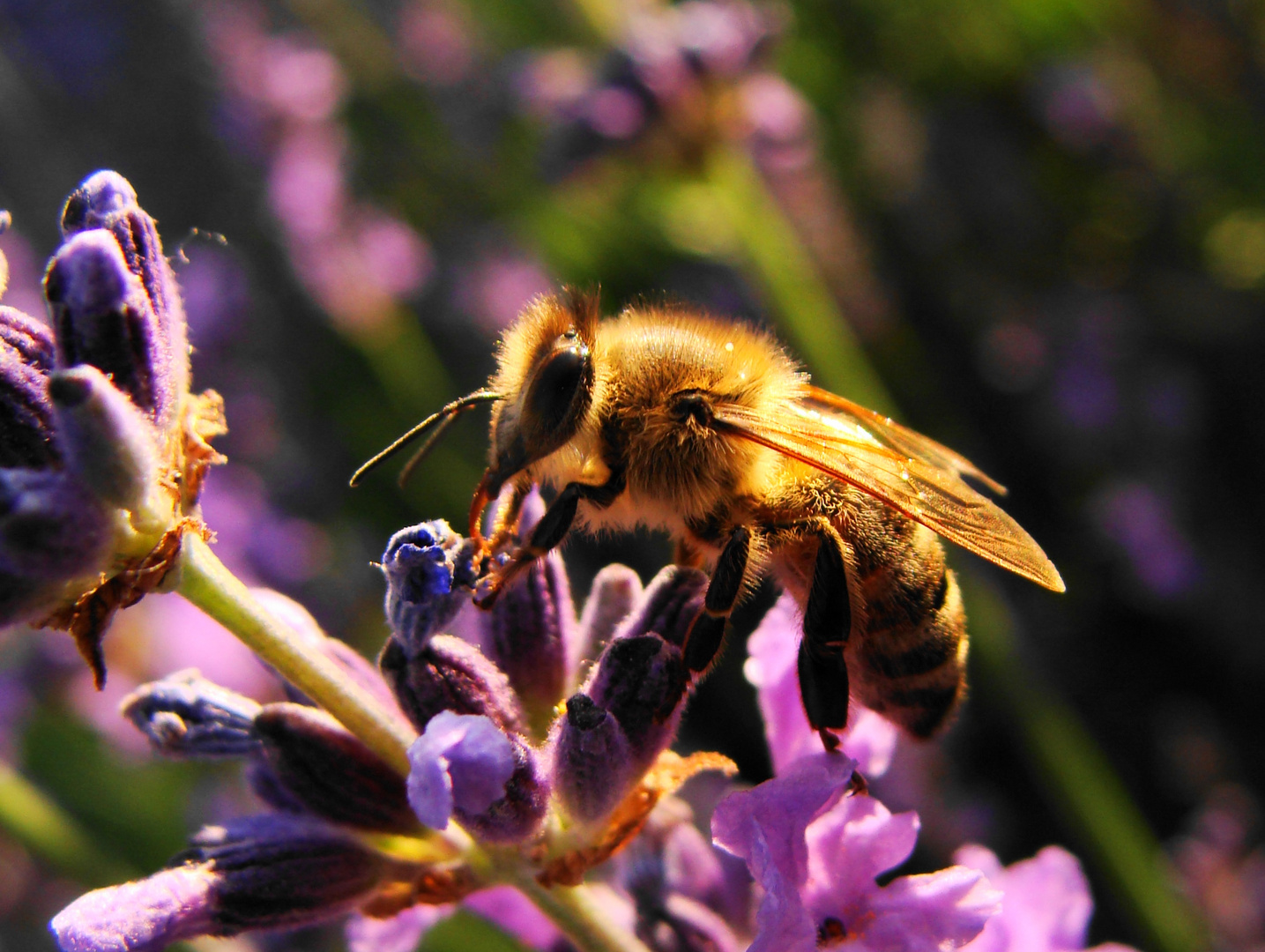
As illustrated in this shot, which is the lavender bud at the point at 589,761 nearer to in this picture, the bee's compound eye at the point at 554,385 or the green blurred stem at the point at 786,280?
the bee's compound eye at the point at 554,385

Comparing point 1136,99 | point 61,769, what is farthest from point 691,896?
point 1136,99

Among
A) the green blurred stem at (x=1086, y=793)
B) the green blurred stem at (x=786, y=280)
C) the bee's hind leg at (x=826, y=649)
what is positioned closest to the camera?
the bee's hind leg at (x=826, y=649)

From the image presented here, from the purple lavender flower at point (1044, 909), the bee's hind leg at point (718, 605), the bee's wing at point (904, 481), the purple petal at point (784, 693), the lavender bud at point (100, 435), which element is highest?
the lavender bud at point (100, 435)

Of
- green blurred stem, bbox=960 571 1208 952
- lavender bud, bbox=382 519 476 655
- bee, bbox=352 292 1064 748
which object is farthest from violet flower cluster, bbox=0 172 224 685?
green blurred stem, bbox=960 571 1208 952

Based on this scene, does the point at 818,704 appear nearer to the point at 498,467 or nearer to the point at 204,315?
the point at 498,467

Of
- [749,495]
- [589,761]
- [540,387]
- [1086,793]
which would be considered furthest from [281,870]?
[1086,793]

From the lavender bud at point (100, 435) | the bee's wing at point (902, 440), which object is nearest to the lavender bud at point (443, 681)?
the lavender bud at point (100, 435)

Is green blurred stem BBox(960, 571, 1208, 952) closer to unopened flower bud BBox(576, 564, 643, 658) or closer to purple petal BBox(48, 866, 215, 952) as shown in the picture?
unopened flower bud BBox(576, 564, 643, 658)

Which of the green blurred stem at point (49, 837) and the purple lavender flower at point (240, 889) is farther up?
the purple lavender flower at point (240, 889)
